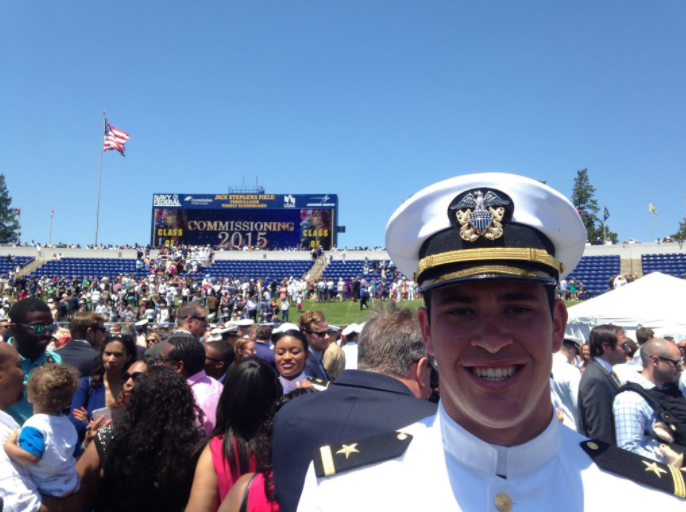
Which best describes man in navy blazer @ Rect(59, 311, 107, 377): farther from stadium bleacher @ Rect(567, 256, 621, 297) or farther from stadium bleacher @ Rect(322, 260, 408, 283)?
stadium bleacher @ Rect(567, 256, 621, 297)

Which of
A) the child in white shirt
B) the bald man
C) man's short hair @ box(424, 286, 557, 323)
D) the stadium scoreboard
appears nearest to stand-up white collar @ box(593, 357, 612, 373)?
the bald man

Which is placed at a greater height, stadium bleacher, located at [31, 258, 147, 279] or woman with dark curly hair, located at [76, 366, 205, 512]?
stadium bleacher, located at [31, 258, 147, 279]

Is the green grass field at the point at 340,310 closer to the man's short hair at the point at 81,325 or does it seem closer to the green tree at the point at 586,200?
the man's short hair at the point at 81,325

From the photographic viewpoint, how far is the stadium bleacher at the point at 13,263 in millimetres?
40219

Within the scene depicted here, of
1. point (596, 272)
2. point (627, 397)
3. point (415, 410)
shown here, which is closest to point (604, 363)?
point (627, 397)

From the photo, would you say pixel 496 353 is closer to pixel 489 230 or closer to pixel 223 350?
pixel 489 230

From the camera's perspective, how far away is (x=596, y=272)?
32.3 meters

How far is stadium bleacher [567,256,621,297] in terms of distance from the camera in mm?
30170

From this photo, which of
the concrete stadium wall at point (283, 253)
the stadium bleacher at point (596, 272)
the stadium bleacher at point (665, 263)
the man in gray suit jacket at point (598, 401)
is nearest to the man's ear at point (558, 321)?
the man in gray suit jacket at point (598, 401)

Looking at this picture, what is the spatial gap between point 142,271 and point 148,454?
3660 cm

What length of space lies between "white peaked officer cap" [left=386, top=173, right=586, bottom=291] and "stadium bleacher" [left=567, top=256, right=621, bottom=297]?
30189 millimetres

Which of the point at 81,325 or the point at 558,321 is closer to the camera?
the point at 558,321

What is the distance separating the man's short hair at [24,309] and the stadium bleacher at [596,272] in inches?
1162

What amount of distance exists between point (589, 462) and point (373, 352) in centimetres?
160
